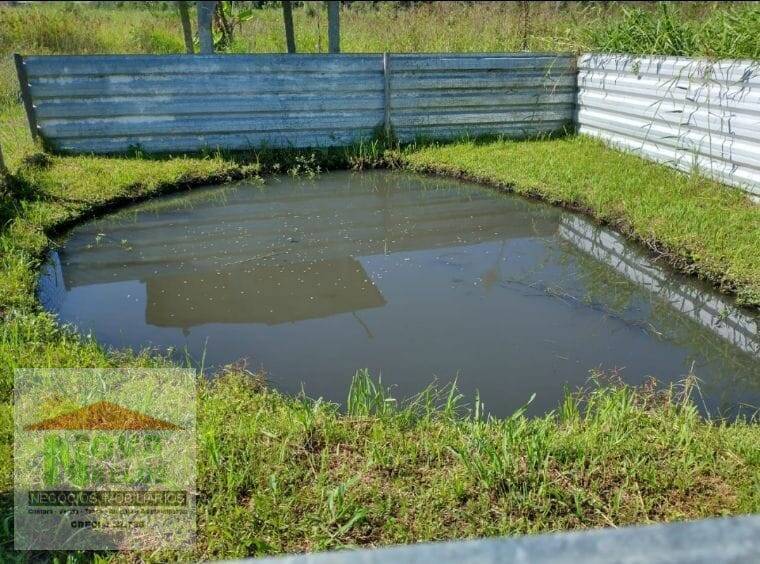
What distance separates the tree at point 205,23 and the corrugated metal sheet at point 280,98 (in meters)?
0.12

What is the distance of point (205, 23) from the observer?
22.2ft

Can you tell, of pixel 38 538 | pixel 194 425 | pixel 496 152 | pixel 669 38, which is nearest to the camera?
pixel 38 538

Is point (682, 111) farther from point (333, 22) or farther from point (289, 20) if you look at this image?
point (289, 20)

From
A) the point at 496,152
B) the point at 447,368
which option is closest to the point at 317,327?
the point at 447,368

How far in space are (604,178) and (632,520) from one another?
4.44 meters

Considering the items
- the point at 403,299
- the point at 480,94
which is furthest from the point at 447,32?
the point at 403,299

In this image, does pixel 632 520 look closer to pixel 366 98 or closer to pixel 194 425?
pixel 194 425

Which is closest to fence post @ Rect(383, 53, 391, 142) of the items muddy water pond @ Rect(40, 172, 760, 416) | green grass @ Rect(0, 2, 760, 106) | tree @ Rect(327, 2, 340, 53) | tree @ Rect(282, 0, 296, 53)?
tree @ Rect(327, 2, 340, 53)

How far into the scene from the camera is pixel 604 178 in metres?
5.98
